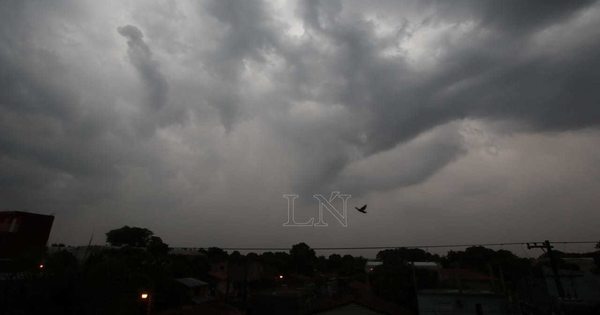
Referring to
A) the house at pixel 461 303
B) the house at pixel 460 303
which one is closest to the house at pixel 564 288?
the house at pixel 461 303

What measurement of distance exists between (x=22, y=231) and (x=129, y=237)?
35542 mm

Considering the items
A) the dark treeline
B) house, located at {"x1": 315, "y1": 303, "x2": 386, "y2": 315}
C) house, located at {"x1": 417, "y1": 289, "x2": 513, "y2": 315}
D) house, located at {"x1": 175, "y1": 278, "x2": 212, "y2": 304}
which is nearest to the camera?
the dark treeline

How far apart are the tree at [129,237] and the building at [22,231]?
97.9ft

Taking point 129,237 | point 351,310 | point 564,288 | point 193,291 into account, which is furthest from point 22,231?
point 564,288

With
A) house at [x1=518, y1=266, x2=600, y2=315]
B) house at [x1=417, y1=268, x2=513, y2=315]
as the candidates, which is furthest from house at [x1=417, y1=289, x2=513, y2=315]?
house at [x1=518, y1=266, x2=600, y2=315]

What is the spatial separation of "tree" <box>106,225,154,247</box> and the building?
29848 millimetres

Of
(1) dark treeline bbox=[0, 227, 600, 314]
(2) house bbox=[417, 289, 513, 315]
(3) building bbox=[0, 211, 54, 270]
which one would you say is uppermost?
(3) building bbox=[0, 211, 54, 270]

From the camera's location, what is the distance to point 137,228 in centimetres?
9775

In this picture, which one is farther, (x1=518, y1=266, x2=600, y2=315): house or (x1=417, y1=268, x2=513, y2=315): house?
(x1=518, y1=266, x2=600, y2=315): house

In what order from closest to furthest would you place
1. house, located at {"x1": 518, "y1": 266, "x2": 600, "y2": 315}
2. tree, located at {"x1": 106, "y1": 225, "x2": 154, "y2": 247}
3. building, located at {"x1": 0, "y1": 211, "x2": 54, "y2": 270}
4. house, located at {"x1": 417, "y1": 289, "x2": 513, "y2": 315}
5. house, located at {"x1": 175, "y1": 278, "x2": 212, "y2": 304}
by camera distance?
house, located at {"x1": 417, "y1": 289, "x2": 513, "y2": 315}, house, located at {"x1": 518, "y1": 266, "x2": 600, "y2": 315}, house, located at {"x1": 175, "y1": 278, "x2": 212, "y2": 304}, building, located at {"x1": 0, "y1": 211, "x2": 54, "y2": 270}, tree, located at {"x1": 106, "y1": 225, "x2": 154, "y2": 247}

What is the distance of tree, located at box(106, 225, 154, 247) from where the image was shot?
313 feet

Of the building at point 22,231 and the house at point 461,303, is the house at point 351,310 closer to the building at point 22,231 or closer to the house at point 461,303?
the house at point 461,303

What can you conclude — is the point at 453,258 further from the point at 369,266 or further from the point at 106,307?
the point at 106,307

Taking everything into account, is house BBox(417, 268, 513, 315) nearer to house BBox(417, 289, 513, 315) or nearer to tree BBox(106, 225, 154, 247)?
house BBox(417, 289, 513, 315)
